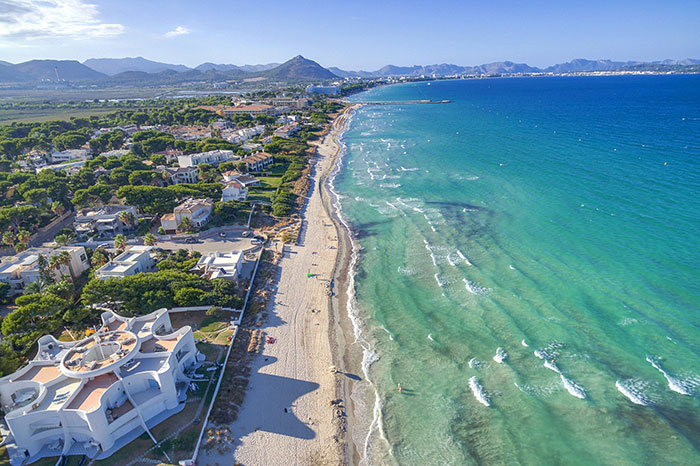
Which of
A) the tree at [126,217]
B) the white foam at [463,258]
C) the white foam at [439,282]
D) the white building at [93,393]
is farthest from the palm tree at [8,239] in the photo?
the white foam at [463,258]

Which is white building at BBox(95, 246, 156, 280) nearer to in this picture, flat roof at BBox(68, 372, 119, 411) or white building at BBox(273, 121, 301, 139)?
flat roof at BBox(68, 372, 119, 411)

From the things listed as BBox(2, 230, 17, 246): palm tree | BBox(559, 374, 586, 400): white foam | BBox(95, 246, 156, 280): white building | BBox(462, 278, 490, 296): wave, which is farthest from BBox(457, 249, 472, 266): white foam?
BBox(2, 230, 17, 246): palm tree

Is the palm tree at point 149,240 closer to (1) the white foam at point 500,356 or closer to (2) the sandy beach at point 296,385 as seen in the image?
(2) the sandy beach at point 296,385

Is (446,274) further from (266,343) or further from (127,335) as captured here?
(127,335)

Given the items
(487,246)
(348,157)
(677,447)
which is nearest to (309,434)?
(677,447)

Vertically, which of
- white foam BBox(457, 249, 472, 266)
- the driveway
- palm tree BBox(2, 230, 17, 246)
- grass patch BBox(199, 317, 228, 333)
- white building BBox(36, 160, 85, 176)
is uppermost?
white building BBox(36, 160, 85, 176)
